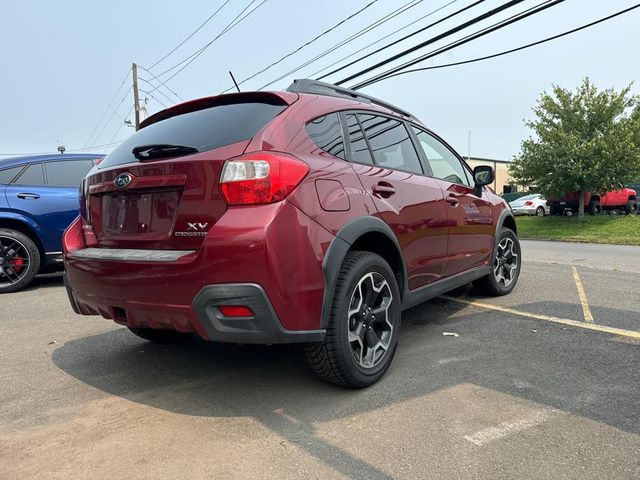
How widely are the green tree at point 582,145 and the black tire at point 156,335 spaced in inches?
733

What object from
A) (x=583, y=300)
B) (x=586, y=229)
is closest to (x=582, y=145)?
(x=586, y=229)

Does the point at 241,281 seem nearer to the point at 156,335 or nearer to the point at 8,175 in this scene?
the point at 156,335

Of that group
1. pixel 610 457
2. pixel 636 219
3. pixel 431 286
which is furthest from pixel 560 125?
pixel 610 457

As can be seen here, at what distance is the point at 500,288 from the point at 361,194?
306 centimetres

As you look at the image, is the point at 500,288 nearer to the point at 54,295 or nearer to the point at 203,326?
the point at 203,326

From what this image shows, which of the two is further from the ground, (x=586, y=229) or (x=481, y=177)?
(x=481, y=177)

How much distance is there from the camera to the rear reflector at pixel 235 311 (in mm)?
2387

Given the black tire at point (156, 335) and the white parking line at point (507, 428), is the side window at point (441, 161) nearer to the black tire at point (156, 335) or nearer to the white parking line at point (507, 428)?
the white parking line at point (507, 428)

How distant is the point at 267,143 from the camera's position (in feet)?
8.48

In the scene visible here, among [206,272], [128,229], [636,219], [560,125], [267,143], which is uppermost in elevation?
[560,125]

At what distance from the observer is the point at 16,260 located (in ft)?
19.7

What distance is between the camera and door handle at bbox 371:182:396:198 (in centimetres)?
311

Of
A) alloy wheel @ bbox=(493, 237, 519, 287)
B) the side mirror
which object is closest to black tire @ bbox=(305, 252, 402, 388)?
the side mirror

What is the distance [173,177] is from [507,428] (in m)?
2.18
